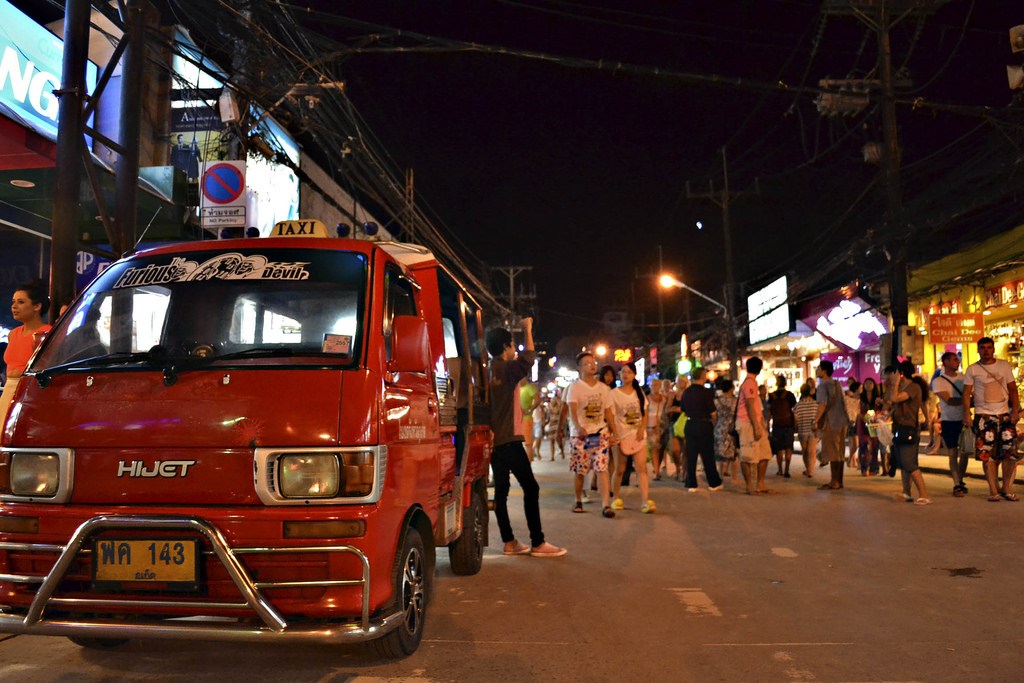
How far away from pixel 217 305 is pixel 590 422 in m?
5.94

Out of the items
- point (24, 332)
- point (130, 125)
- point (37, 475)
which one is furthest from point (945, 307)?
point (37, 475)

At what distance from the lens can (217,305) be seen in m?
4.37

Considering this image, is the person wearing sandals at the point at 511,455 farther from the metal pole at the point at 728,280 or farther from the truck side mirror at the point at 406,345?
the metal pole at the point at 728,280

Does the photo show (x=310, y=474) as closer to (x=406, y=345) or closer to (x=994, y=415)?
(x=406, y=345)

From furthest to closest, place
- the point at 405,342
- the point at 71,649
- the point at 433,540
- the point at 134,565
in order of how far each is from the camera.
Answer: the point at 433,540
the point at 71,649
the point at 405,342
the point at 134,565

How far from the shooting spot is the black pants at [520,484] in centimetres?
737

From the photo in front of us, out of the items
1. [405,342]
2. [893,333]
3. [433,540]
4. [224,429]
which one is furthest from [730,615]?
[893,333]

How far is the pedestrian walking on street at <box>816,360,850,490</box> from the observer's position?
41.2ft

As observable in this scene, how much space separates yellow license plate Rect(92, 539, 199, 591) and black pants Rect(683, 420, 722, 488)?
9.94 metres

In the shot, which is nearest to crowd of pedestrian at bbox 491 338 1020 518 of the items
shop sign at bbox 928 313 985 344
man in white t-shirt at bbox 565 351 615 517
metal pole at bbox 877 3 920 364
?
man in white t-shirt at bbox 565 351 615 517

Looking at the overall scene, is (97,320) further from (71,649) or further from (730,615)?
(730,615)

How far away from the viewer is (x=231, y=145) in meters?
16.9

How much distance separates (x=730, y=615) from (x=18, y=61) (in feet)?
29.2

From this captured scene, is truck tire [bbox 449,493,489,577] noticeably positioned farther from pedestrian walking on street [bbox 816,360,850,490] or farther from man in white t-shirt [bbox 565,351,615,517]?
pedestrian walking on street [bbox 816,360,850,490]
